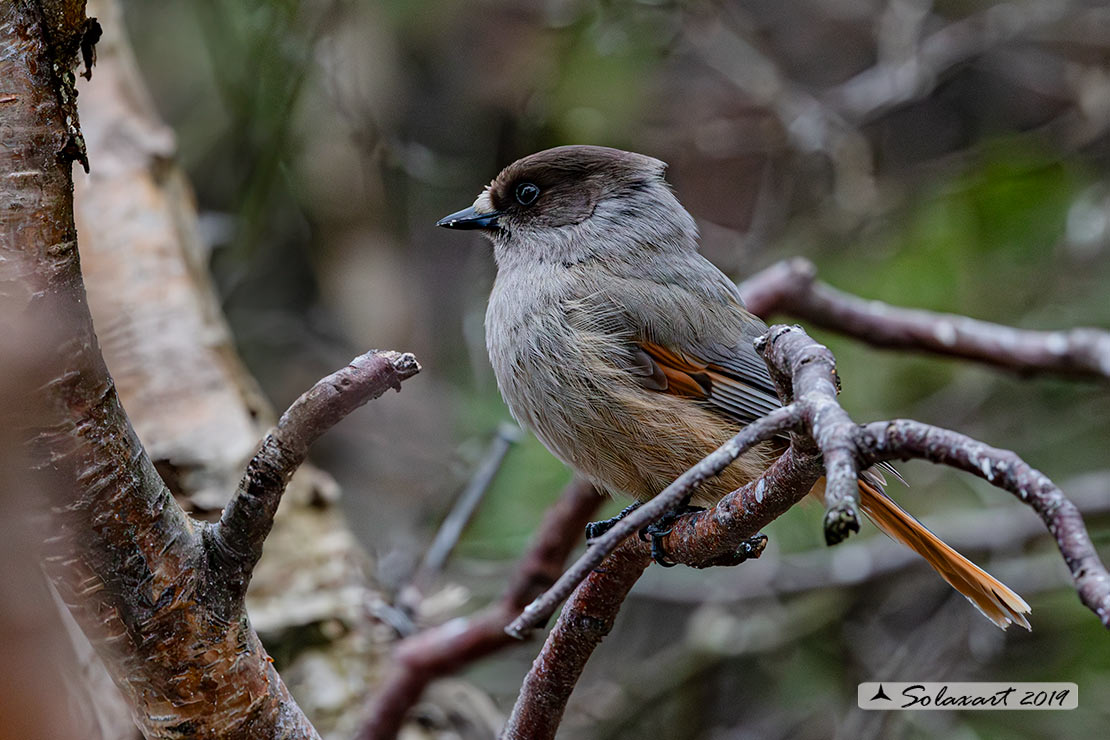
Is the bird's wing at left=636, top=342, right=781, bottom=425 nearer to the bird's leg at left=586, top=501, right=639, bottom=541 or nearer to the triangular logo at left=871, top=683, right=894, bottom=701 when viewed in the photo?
the bird's leg at left=586, top=501, right=639, bottom=541

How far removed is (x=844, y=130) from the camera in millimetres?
5930

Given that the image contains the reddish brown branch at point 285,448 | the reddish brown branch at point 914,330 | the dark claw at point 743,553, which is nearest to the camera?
the reddish brown branch at point 285,448

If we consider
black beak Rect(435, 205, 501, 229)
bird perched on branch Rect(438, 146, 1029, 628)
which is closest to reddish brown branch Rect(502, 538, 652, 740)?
bird perched on branch Rect(438, 146, 1029, 628)

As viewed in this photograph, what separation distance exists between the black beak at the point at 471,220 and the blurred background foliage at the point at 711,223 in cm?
132

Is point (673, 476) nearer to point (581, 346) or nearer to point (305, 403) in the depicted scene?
point (581, 346)

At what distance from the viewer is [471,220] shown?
Answer: 11.8ft

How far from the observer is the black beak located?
355cm

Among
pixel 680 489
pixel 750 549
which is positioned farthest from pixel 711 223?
pixel 680 489

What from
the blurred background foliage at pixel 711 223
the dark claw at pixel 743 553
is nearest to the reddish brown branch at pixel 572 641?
the dark claw at pixel 743 553

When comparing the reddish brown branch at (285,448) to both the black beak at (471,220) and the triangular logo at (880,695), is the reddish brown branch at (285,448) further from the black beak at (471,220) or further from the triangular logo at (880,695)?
the black beak at (471,220)

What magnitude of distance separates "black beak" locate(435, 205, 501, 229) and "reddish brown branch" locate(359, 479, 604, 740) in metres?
0.90

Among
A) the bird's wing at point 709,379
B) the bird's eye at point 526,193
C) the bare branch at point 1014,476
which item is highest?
the bird's eye at point 526,193

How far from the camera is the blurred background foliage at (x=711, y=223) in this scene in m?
4.85

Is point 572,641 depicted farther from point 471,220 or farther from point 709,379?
point 471,220
